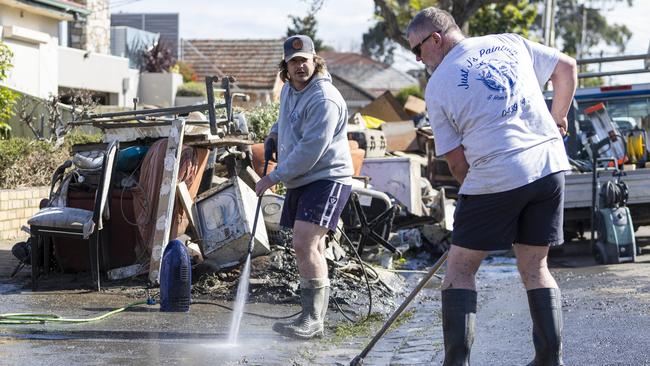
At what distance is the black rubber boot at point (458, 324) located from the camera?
5121 millimetres

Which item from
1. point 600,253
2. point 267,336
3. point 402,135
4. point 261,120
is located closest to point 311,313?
point 267,336

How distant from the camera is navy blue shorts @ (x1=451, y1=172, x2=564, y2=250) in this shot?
5.10 m

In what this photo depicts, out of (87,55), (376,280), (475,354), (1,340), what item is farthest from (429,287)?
(87,55)

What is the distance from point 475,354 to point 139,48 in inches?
1082

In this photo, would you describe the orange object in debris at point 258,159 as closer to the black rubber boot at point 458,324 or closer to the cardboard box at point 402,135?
the black rubber boot at point 458,324

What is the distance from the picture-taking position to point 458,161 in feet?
17.0

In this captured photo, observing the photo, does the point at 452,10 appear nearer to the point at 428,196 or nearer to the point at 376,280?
the point at 428,196

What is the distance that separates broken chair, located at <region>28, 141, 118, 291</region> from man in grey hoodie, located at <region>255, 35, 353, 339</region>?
1.91m

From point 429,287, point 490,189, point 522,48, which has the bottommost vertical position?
point 429,287

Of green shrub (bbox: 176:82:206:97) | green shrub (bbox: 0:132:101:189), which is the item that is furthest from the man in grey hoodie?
green shrub (bbox: 176:82:206:97)

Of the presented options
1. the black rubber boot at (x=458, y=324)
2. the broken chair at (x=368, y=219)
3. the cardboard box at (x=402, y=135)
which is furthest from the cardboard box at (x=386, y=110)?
the black rubber boot at (x=458, y=324)

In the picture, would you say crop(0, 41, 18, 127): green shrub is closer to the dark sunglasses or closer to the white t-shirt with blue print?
the dark sunglasses

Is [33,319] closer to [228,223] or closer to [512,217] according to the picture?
[228,223]

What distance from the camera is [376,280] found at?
29.4ft
